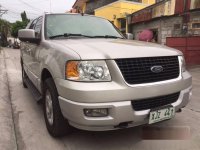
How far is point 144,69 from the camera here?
9.21 feet

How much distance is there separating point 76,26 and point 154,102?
1951 mm

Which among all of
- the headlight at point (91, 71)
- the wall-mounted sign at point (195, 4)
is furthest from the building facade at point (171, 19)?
the headlight at point (91, 71)

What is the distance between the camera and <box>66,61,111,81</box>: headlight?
2.67 meters

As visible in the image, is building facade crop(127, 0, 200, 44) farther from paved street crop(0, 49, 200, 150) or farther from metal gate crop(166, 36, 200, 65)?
paved street crop(0, 49, 200, 150)

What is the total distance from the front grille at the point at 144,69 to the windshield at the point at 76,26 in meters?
1.41

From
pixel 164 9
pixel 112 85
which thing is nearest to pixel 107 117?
pixel 112 85

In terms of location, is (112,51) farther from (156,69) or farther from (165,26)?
(165,26)

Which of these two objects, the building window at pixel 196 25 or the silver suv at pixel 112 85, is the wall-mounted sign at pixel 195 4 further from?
the silver suv at pixel 112 85

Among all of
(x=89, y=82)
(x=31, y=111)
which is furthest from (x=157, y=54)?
(x=31, y=111)

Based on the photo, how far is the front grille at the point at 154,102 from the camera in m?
2.76

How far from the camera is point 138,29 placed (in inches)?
745

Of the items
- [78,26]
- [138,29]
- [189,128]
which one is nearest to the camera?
[189,128]

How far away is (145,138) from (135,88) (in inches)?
39.6

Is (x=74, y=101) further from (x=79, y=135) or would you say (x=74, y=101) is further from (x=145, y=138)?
(x=145, y=138)
